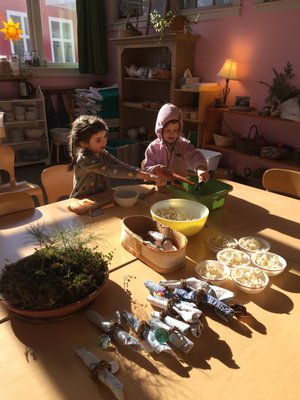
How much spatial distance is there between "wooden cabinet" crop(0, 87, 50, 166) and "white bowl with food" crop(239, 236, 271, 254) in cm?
365

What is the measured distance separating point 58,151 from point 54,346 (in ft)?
12.9

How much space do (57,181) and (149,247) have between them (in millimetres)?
951

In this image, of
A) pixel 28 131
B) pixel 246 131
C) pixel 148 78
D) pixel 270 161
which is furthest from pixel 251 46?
pixel 28 131

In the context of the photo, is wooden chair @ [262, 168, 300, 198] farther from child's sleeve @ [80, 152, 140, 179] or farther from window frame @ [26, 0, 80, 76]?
window frame @ [26, 0, 80, 76]

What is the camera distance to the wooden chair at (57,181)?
1749mm

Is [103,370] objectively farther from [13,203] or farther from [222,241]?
[13,203]

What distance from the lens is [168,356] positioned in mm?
730

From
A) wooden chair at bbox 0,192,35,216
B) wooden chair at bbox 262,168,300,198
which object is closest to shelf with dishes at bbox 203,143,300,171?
wooden chair at bbox 262,168,300,198

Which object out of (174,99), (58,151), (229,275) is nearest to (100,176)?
(229,275)

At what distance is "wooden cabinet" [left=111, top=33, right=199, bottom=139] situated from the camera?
11.3 ft

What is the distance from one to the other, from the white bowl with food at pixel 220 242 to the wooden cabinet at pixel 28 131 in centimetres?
360

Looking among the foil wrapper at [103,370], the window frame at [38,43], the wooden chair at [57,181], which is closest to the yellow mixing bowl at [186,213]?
the foil wrapper at [103,370]

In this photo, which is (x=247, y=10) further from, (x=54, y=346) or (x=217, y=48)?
(x=54, y=346)

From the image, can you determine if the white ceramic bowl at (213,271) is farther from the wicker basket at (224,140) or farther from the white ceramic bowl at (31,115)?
the white ceramic bowl at (31,115)
